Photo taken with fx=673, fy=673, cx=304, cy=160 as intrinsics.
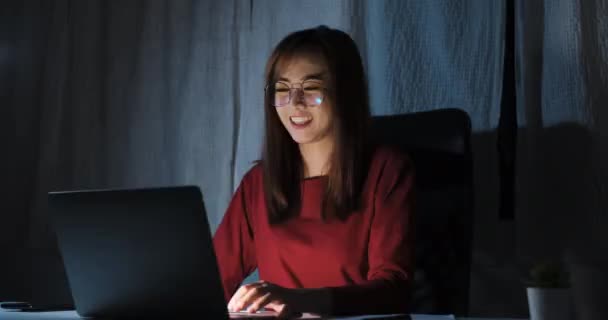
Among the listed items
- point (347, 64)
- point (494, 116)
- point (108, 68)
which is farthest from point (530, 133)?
point (108, 68)

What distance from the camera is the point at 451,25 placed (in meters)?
1.84

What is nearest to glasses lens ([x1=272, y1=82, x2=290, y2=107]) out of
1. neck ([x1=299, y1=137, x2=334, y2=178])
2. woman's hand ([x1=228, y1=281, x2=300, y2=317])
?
neck ([x1=299, y1=137, x2=334, y2=178])

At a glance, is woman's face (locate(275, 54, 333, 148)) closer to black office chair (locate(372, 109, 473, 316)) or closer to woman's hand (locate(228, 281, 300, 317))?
black office chair (locate(372, 109, 473, 316))

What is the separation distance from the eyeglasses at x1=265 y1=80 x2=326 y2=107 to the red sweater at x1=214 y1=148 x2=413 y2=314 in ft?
0.59

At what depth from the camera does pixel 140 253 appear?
0.95 metres

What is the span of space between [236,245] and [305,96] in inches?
15.9

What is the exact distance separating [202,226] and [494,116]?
1.12 meters

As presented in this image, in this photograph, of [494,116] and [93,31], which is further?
[93,31]

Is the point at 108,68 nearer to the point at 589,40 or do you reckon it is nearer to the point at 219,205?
the point at 219,205

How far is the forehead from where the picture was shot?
1530mm

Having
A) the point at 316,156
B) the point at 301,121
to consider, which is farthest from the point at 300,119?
the point at 316,156

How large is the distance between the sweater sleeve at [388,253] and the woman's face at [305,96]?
0.63ft

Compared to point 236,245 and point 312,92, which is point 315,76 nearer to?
point 312,92

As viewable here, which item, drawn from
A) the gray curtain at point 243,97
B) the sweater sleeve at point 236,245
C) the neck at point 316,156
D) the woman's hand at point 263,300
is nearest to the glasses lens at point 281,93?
the neck at point 316,156
